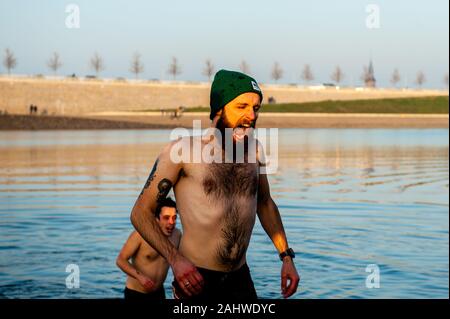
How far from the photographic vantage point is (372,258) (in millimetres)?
15977

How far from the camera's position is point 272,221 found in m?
Answer: 5.16

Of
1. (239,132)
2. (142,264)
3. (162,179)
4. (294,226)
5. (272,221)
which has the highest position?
(239,132)

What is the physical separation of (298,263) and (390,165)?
23636mm

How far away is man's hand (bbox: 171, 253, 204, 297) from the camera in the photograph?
4.53 meters

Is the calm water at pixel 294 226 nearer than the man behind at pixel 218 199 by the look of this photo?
No

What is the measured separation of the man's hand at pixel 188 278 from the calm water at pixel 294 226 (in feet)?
27.2

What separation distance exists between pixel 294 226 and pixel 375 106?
12629 centimetres

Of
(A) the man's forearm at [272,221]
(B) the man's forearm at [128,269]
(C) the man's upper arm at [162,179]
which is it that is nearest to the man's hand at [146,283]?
(B) the man's forearm at [128,269]

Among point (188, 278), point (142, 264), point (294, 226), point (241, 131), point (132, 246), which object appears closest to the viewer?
point (188, 278)

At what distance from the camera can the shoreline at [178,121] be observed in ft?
→ 271

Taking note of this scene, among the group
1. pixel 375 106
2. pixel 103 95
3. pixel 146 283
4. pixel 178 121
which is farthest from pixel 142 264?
pixel 375 106

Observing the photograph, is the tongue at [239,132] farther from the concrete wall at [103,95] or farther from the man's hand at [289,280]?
the concrete wall at [103,95]

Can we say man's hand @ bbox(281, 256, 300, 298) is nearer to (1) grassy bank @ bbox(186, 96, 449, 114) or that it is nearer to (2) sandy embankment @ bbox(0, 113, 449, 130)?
(2) sandy embankment @ bbox(0, 113, 449, 130)

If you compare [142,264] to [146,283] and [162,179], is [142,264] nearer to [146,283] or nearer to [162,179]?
[146,283]
